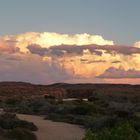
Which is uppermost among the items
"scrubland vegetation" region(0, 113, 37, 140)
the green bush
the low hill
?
the green bush

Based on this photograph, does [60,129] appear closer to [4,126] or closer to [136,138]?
[4,126]

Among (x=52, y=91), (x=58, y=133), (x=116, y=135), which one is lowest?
(x=52, y=91)

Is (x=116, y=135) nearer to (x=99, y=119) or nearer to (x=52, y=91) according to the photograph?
(x=99, y=119)

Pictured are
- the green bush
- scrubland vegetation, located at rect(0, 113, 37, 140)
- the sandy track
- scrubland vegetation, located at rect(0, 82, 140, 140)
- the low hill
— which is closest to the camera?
the green bush

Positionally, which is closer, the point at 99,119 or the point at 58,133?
the point at 58,133

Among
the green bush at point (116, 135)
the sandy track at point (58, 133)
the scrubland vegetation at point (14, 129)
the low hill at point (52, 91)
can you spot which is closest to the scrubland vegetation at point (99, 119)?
the green bush at point (116, 135)

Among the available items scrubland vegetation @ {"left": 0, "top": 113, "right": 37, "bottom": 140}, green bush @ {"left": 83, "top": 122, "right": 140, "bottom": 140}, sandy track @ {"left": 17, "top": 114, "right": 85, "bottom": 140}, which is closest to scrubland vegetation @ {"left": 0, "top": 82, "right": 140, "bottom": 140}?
green bush @ {"left": 83, "top": 122, "right": 140, "bottom": 140}

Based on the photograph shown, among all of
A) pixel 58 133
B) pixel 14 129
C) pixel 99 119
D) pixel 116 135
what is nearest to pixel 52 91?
pixel 99 119

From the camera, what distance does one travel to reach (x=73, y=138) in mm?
26188

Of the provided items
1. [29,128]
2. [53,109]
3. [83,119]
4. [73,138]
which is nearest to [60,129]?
[29,128]

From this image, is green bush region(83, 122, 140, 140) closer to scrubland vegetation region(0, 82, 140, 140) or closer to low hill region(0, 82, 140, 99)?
scrubland vegetation region(0, 82, 140, 140)

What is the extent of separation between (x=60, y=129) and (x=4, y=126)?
387 cm

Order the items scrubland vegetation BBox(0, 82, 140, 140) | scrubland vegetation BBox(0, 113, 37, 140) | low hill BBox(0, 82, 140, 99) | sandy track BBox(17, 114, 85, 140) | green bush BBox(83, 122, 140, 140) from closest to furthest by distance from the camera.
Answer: green bush BBox(83, 122, 140, 140)
scrubland vegetation BBox(0, 82, 140, 140)
scrubland vegetation BBox(0, 113, 37, 140)
sandy track BBox(17, 114, 85, 140)
low hill BBox(0, 82, 140, 99)

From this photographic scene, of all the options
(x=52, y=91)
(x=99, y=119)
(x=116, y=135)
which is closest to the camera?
(x=116, y=135)
